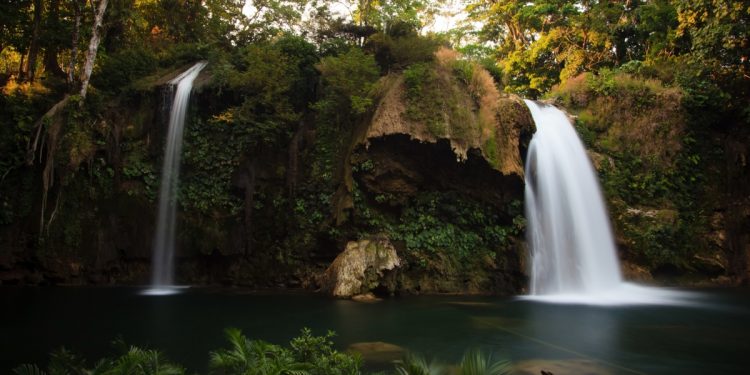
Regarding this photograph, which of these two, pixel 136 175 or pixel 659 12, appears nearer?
pixel 136 175

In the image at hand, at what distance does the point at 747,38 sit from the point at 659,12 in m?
6.21

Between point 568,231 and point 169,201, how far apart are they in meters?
12.5

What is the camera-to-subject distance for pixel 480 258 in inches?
549

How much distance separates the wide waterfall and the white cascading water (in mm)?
11092

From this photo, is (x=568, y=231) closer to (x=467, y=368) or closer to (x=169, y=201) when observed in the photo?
(x=467, y=368)

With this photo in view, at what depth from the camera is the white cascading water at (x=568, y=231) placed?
13461mm

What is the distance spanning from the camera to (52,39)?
56.3 ft

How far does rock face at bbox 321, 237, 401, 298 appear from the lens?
39.9 feet

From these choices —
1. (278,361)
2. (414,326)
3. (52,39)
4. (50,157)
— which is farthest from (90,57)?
(278,361)

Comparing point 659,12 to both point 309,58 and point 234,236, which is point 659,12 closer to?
point 309,58

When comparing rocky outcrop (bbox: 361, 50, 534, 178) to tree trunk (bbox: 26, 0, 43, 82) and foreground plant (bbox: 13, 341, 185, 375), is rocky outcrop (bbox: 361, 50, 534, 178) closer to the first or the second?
foreground plant (bbox: 13, 341, 185, 375)

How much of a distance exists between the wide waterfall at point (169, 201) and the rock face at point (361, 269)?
18.2 feet

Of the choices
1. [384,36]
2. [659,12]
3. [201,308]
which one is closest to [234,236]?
[201,308]

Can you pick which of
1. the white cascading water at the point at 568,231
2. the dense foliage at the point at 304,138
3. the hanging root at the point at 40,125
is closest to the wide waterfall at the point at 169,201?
the dense foliage at the point at 304,138
